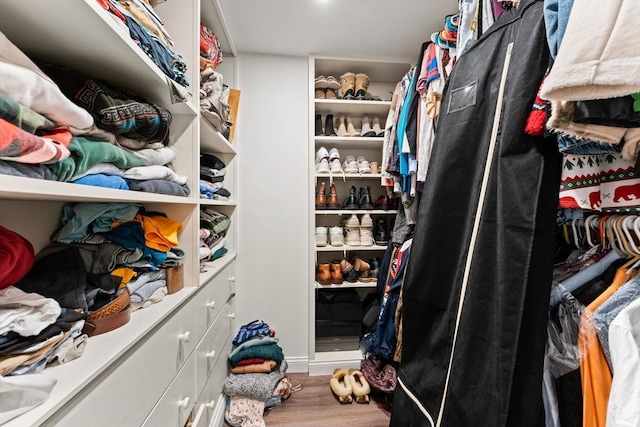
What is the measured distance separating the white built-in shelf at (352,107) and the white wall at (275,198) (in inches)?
6.0

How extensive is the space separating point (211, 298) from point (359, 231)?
0.99m

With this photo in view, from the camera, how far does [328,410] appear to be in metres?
1.37

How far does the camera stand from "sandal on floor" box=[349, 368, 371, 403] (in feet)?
4.67

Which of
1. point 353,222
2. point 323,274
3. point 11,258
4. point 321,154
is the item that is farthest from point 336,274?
point 11,258

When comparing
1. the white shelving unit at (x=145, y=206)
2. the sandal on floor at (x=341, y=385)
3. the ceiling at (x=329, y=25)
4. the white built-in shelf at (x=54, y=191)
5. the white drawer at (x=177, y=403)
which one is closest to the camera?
the white built-in shelf at (x=54, y=191)

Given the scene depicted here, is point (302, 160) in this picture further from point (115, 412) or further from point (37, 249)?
point (115, 412)

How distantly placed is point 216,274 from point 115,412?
0.69m

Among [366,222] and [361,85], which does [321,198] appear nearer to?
[366,222]

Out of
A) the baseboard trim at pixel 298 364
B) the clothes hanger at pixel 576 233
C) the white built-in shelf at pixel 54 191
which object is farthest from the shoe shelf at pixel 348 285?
the white built-in shelf at pixel 54 191

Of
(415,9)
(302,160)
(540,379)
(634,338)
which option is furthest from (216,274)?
(415,9)

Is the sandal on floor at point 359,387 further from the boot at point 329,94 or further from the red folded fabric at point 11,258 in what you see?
the boot at point 329,94

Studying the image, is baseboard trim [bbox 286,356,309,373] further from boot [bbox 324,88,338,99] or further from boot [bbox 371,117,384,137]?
boot [bbox 324,88,338,99]

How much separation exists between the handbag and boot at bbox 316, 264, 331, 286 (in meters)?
0.44

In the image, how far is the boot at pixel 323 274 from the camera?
5.54 feet
